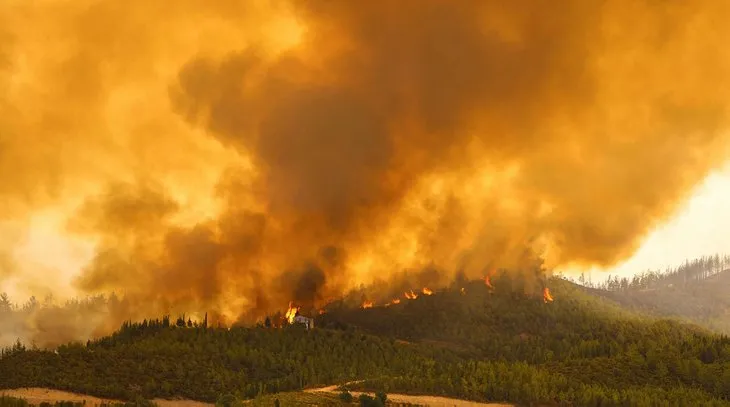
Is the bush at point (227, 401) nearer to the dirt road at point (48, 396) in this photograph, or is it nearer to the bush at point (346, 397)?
the dirt road at point (48, 396)

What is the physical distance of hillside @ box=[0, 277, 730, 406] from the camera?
10656 centimetres

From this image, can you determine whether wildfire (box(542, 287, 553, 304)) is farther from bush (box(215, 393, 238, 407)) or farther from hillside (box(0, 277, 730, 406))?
bush (box(215, 393, 238, 407))

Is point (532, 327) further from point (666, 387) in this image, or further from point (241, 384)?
point (241, 384)

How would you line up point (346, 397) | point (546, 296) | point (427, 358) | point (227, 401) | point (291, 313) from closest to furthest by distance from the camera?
point (346, 397) → point (227, 401) → point (427, 358) → point (291, 313) → point (546, 296)

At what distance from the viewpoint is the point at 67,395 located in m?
99.2

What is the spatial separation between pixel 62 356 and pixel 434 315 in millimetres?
72454

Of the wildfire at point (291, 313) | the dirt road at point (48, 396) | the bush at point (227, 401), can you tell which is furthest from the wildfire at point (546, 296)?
the dirt road at point (48, 396)

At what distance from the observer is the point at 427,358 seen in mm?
137125

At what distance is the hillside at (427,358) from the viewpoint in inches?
4195

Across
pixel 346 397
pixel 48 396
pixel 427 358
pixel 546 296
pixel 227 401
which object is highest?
pixel 546 296

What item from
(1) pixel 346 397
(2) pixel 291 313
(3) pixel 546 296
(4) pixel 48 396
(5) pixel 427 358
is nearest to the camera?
(1) pixel 346 397

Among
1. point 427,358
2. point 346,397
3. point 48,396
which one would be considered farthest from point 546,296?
point 48,396

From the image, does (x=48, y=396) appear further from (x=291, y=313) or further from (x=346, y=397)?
(x=291, y=313)

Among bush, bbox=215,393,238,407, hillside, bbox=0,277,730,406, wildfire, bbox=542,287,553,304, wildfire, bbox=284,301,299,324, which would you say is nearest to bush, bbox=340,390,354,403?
hillside, bbox=0,277,730,406
